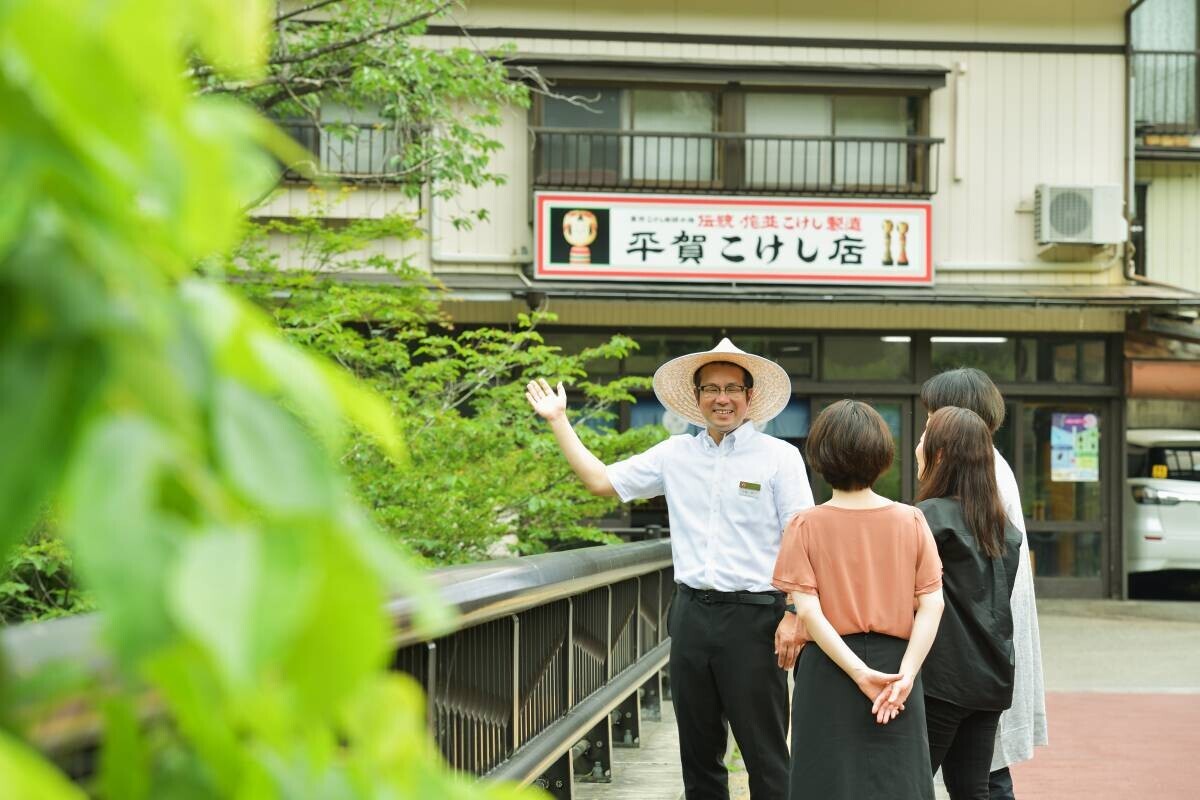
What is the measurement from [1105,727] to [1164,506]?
9405 mm

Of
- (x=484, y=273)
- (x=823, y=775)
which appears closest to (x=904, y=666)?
(x=823, y=775)

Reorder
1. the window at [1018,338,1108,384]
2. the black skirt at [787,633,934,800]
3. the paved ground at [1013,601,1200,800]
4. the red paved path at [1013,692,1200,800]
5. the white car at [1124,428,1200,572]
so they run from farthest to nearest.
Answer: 1. the window at [1018,338,1108,384]
2. the white car at [1124,428,1200,572]
3. the paved ground at [1013,601,1200,800]
4. the red paved path at [1013,692,1200,800]
5. the black skirt at [787,633,934,800]

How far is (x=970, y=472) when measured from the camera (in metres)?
4.92

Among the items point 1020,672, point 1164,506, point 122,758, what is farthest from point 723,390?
point 1164,506

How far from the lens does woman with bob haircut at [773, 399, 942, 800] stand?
4.31 metres

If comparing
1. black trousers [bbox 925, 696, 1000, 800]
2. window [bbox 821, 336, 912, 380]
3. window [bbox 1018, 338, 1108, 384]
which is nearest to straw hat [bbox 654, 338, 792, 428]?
black trousers [bbox 925, 696, 1000, 800]

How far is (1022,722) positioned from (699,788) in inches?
51.0

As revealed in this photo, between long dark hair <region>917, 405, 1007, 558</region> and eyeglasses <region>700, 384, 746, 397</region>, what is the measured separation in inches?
34.3

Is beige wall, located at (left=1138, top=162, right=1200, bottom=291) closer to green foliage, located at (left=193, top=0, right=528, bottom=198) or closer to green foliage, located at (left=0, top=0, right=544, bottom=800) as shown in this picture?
green foliage, located at (left=193, top=0, right=528, bottom=198)

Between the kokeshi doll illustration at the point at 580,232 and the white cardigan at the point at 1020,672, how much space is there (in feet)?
38.9

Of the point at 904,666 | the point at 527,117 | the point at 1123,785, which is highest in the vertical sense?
the point at 527,117

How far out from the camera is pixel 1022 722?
5312 millimetres

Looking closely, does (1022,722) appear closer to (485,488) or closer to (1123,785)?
(1123,785)

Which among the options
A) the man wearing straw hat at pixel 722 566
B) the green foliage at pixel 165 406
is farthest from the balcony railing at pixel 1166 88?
the green foliage at pixel 165 406
